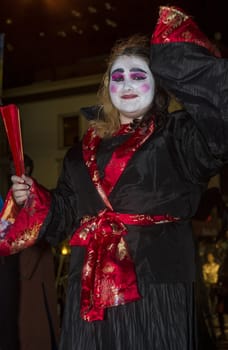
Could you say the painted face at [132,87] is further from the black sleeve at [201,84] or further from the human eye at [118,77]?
the black sleeve at [201,84]

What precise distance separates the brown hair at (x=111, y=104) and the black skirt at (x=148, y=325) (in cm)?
54

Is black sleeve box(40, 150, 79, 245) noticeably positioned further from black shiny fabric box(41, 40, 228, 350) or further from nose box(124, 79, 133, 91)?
nose box(124, 79, 133, 91)

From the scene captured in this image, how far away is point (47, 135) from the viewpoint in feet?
47.0

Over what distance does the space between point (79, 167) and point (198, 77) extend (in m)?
0.52

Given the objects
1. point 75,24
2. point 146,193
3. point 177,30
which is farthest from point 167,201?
point 75,24

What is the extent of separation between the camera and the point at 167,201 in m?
1.85

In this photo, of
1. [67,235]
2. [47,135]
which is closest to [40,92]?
[47,135]

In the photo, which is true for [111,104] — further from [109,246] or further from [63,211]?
[109,246]

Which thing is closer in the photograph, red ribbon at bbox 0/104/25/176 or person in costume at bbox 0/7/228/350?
person in costume at bbox 0/7/228/350

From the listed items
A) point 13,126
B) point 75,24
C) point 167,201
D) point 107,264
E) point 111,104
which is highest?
point 75,24

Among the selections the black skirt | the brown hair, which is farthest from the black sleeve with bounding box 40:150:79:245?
the black skirt

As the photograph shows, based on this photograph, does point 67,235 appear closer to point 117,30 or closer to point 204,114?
point 204,114

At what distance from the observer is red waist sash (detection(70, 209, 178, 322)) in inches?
69.9

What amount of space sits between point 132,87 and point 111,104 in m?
0.16
